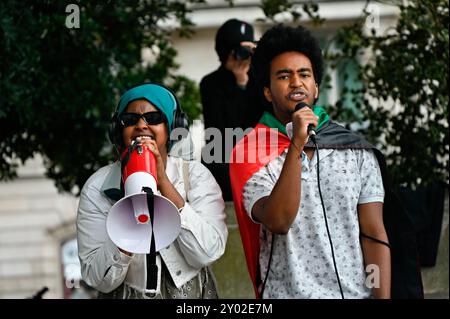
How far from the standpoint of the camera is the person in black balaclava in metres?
7.47

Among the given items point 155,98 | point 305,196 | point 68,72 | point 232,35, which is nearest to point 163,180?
point 155,98

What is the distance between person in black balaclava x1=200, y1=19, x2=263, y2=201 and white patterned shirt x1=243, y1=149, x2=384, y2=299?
7.88 feet

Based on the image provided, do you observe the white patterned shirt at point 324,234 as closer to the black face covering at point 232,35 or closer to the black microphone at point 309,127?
the black microphone at point 309,127

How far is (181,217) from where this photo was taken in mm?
4988

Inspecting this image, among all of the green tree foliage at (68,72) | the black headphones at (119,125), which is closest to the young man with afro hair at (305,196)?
the black headphones at (119,125)

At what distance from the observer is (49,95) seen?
27.3ft

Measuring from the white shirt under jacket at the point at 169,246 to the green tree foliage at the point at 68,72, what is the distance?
223 centimetres

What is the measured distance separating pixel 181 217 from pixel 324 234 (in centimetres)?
62

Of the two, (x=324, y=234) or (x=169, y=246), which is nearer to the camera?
(x=324, y=234)

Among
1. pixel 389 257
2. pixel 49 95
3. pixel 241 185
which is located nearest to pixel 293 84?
pixel 241 185

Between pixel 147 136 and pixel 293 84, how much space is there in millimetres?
672

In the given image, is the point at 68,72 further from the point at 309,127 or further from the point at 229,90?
the point at 309,127

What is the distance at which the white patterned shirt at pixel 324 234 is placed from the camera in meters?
4.80

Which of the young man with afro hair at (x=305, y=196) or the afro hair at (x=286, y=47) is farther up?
the afro hair at (x=286, y=47)
